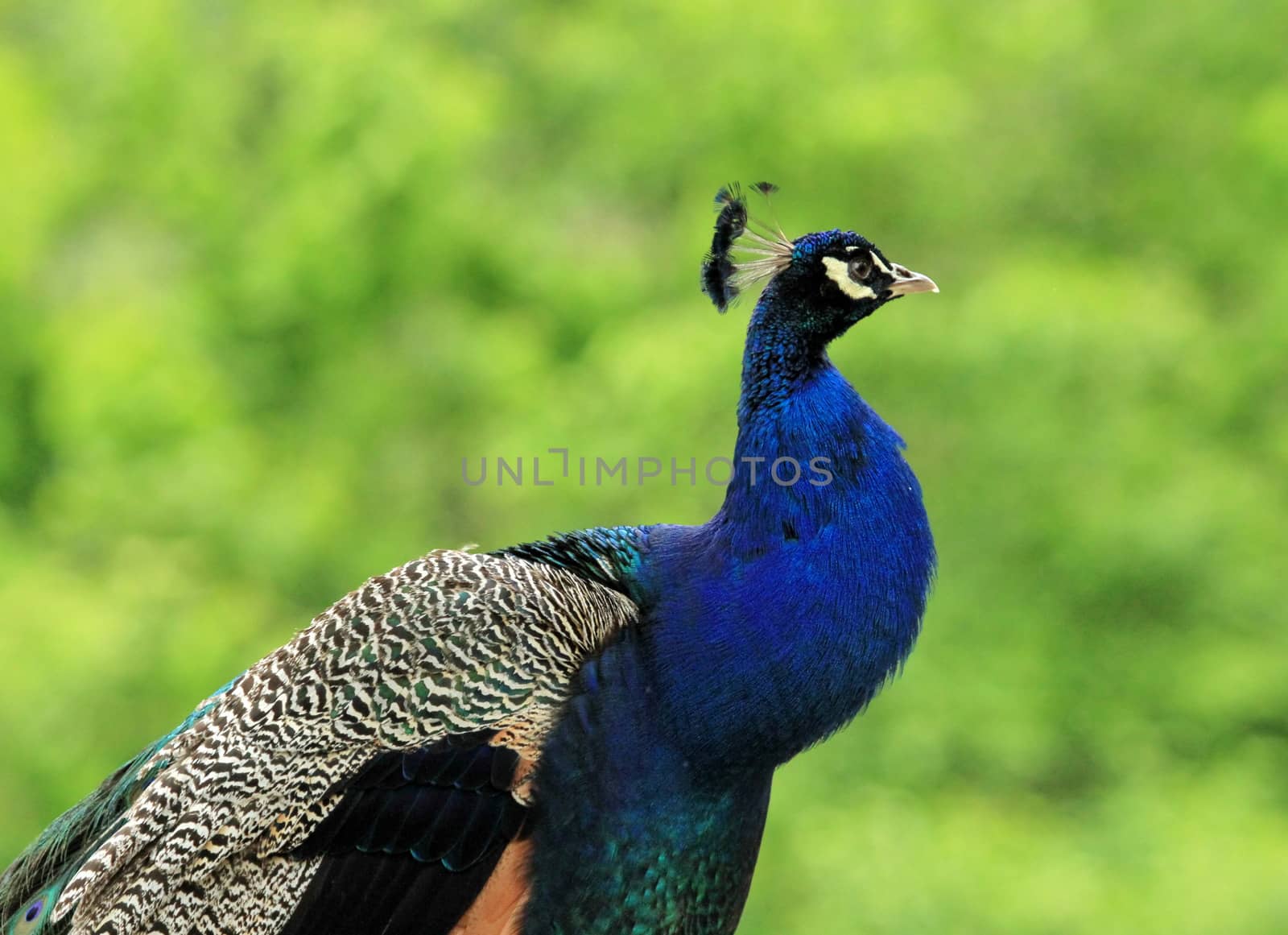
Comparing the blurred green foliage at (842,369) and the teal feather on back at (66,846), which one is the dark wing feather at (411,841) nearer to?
the teal feather on back at (66,846)

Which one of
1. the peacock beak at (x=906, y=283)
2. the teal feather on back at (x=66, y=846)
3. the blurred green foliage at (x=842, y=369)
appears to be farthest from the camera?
the blurred green foliage at (x=842, y=369)

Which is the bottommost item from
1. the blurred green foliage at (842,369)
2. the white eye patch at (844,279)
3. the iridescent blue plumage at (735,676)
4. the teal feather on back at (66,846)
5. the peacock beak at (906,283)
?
the teal feather on back at (66,846)

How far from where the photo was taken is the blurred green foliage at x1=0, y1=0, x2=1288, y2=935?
773 centimetres

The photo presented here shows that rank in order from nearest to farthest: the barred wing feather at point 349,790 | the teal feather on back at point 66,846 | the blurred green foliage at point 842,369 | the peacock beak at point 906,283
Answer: the barred wing feather at point 349,790 → the teal feather on back at point 66,846 → the peacock beak at point 906,283 → the blurred green foliage at point 842,369

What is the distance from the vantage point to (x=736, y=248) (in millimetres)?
2977

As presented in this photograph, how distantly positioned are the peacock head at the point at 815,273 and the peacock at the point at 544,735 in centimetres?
19

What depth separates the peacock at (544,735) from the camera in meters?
2.54

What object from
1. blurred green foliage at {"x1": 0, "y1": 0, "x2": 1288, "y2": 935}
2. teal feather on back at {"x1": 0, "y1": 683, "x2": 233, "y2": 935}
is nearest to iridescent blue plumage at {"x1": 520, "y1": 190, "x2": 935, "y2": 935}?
teal feather on back at {"x1": 0, "y1": 683, "x2": 233, "y2": 935}

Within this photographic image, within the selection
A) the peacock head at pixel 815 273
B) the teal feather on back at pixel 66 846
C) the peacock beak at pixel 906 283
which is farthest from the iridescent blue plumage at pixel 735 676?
the teal feather on back at pixel 66 846

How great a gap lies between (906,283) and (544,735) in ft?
3.58

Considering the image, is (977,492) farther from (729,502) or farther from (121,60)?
(121,60)

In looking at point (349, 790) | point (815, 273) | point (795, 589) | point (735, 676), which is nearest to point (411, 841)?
point (349, 790)

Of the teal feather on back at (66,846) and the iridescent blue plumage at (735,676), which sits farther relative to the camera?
the teal feather on back at (66,846)

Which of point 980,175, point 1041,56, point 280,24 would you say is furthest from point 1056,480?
point 280,24
